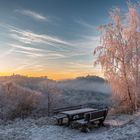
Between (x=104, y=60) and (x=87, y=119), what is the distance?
22.5ft

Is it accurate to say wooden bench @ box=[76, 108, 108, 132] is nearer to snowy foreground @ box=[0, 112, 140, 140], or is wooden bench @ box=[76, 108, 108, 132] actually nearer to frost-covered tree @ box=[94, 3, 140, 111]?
snowy foreground @ box=[0, 112, 140, 140]

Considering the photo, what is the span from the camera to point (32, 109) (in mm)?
22266

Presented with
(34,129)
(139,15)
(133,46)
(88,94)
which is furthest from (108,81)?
(88,94)

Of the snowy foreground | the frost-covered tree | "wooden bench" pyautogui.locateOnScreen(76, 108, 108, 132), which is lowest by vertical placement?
the snowy foreground

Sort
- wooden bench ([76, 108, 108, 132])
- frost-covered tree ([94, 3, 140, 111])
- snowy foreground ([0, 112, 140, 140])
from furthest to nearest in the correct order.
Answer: frost-covered tree ([94, 3, 140, 111])
wooden bench ([76, 108, 108, 132])
snowy foreground ([0, 112, 140, 140])

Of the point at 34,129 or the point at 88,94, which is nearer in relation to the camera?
the point at 34,129

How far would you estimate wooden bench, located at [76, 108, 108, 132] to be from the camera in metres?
14.0

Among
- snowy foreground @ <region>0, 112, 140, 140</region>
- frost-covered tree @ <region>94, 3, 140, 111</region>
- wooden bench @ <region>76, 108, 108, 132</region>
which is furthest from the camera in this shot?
frost-covered tree @ <region>94, 3, 140, 111</region>

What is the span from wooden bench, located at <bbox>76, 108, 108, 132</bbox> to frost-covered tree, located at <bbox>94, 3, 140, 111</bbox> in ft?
17.2

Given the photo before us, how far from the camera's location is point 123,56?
19.9 meters

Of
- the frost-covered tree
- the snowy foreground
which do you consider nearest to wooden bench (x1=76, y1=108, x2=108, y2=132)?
the snowy foreground

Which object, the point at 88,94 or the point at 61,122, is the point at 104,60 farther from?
the point at 88,94

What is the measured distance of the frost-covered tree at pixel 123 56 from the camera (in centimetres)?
1984

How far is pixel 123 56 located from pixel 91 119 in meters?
7.02
